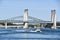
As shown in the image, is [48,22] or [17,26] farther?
[17,26]

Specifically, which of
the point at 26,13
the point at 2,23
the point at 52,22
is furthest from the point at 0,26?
the point at 52,22

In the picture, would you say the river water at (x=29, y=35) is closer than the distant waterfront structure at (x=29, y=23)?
Yes

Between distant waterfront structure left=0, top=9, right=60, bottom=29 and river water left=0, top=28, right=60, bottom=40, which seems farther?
distant waterfront structure left=0, top=9, right=60, bottom=29

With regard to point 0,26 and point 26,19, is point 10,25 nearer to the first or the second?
point 0,26

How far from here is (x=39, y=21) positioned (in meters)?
88.8

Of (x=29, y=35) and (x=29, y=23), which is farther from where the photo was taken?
(x=29, y=23)

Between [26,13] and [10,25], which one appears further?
[10,25]

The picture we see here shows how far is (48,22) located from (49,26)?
147 inches

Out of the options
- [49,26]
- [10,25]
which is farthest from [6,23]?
[49,26]

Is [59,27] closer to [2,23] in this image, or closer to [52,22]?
[52,22]

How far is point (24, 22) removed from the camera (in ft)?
267

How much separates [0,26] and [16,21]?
638 cm

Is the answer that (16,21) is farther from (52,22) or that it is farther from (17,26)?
(52,22)

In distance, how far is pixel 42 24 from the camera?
89.1m
